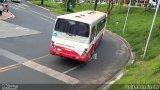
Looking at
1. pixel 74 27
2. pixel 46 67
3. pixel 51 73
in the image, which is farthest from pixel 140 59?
pixel 51 73

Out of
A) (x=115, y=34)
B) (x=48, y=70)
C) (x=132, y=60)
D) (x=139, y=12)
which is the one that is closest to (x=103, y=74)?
(x=48, y=70)

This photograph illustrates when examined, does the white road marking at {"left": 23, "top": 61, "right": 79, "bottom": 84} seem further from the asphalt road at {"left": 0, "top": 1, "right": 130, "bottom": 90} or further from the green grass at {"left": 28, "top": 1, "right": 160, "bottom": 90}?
the green grass at {"left": 28, "top": 1, "right": 160, "bottom": 90}

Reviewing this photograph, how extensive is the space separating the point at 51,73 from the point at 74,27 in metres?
3.46

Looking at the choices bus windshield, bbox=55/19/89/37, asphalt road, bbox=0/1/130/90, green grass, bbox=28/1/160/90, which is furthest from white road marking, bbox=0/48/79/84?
bus windshield, bbox=55/19/89/37

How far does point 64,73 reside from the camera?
17.6 metres

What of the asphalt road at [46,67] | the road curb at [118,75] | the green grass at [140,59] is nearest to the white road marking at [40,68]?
the asphalt road at [46,67]

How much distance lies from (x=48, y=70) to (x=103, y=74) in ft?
11.4

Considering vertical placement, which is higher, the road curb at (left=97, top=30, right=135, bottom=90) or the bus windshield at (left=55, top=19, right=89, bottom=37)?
the bus windshield at (left=55, top=19, right=89, bottom=37)

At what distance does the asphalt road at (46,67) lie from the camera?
15477 millimetres

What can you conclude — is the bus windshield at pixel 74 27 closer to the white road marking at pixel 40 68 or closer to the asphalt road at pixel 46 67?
the asphalt road at pixel 46 67

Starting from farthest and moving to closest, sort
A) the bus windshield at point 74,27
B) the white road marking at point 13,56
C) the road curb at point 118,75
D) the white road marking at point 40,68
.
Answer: the bus windshield at point 74,27
the white road marking at point 13,56
the white road marking at point 40,68
the road curb at point 118,75

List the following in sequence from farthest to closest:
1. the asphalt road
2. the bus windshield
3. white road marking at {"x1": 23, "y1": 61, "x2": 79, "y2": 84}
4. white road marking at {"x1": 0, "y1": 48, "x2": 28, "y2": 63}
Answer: the bus windshield, white road marking at {"x1": 0, "y1": 48, "x2": 28, "y2": 63}, white road marking at {"x1": 23, "y1": 61, "x2": 79, "y2": 84}, the asphalt road

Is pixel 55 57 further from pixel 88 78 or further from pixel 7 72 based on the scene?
pixel 7 72

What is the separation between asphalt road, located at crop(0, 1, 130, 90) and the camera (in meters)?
15.5
